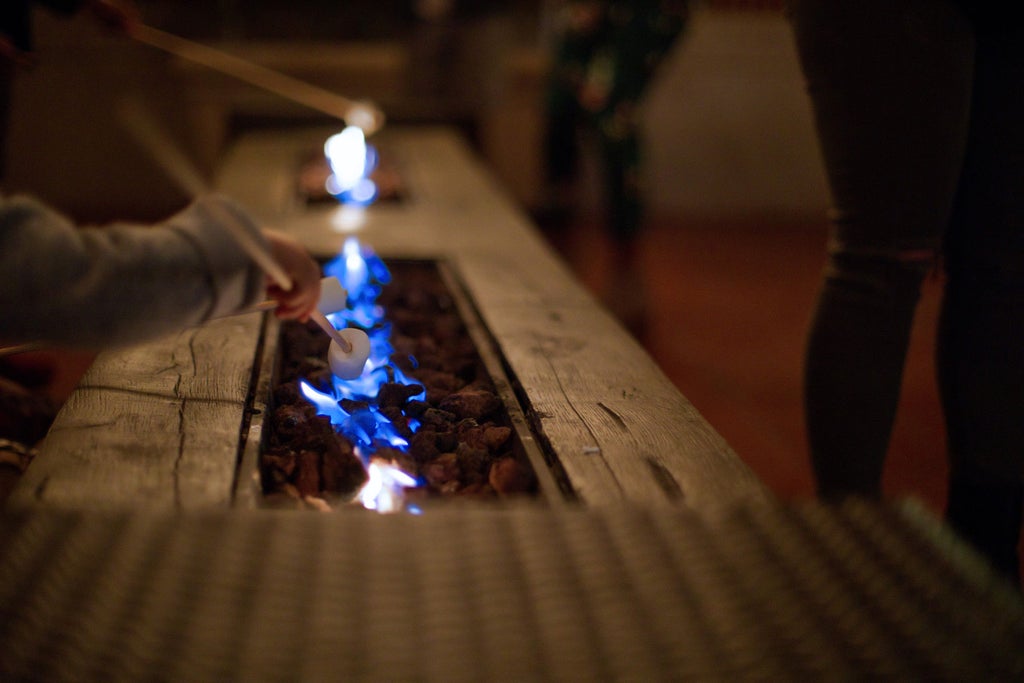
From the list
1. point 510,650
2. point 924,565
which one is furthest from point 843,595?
point 510,650

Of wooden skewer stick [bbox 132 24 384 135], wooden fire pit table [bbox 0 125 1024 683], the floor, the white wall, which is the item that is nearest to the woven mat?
wooden fire pit table [bbox 0 125 1024 683]

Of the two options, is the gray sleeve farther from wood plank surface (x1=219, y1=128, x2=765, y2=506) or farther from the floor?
the floor

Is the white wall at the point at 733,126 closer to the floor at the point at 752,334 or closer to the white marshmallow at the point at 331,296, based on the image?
the floor at the point at 752,334

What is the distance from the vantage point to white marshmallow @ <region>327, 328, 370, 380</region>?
3.42 ft

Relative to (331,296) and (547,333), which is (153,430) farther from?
(547,333)

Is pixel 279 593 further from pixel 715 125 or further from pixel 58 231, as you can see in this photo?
pixel 715 125

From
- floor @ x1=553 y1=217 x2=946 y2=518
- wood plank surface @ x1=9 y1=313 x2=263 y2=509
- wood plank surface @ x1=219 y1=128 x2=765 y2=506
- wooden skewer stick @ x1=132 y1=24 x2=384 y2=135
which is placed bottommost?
floor @ x1=553 y1=217 x2=946 y2=518

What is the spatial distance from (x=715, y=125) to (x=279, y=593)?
3570mm

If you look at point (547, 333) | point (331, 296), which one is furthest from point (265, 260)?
point (547, 333)

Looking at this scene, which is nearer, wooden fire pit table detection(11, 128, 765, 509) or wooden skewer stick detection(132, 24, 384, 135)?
wooden fire pit table detection(11, 128, 765, 509)

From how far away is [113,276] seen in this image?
703mm

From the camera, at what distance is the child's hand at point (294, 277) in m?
0.84

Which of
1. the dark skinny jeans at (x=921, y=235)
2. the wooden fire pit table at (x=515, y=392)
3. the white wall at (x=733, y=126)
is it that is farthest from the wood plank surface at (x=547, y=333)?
the white wall at (x=733, y=126)

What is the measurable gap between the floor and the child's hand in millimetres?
663
